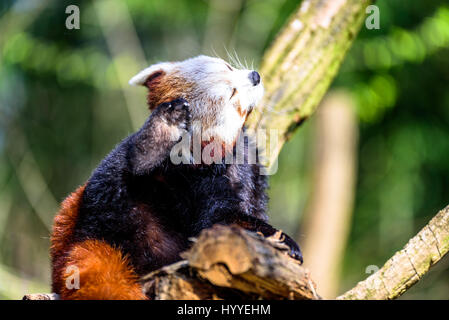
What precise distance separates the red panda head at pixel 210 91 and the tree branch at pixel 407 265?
3.72 feet

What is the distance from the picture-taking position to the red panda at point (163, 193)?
8.44ft

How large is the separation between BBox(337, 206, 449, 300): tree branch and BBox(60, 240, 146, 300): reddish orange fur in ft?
3.34

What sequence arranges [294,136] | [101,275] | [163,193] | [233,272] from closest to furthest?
[233,272] → [101,275] → [163,193] → [294,136]

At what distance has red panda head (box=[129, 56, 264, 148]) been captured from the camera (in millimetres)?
2930

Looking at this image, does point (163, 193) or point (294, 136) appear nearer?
point (163, 193)

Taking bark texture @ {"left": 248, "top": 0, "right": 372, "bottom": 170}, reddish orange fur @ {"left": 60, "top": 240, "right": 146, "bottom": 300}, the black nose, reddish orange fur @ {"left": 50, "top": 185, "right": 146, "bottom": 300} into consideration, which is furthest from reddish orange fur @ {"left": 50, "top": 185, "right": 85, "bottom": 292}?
bark texture @ {"left": 248, "top": 0, "right": 372, "bottom": 170}

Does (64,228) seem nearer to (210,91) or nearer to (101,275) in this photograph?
(101,275)

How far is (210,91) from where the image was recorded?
2957 mm

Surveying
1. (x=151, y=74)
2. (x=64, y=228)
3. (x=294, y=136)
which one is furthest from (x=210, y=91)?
(x=294, y=136)

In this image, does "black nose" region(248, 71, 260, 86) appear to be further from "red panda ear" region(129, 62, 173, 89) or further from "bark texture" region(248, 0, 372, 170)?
"bark texture" region(248, 0, 372, 170)

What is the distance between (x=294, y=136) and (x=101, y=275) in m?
6.45

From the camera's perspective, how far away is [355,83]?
743 centimetres

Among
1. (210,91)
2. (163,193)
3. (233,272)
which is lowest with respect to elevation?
(233,272)

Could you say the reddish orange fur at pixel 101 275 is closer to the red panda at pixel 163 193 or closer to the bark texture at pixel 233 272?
the red panda at pixel 163 193
